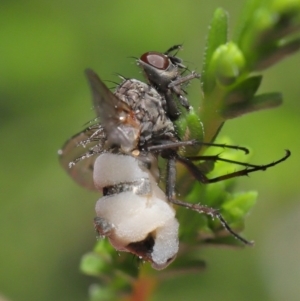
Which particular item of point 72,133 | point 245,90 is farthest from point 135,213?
point 72,133

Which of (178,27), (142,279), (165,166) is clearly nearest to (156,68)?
(165,166)

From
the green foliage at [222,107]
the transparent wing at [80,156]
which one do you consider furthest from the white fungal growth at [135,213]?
the transparent wing at [80,156]

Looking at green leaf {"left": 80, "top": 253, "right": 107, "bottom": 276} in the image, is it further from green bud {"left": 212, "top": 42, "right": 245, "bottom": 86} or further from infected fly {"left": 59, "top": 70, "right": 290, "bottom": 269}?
green bud {"left": 212, "top": 42, "right": 245, "bottom": 86}

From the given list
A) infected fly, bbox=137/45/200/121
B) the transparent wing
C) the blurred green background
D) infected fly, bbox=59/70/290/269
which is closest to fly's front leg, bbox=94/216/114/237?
infected fly, bbox=59/70/290/269

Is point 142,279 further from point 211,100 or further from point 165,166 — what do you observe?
point 211,100

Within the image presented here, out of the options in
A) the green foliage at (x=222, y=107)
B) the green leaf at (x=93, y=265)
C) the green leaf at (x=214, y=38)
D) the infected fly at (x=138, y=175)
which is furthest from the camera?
the green leaf at (x=93, y=265)

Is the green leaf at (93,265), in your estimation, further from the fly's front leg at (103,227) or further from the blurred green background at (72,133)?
the blurred green background at (72,133)
